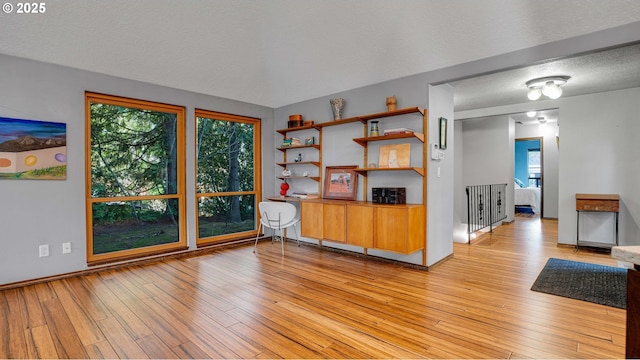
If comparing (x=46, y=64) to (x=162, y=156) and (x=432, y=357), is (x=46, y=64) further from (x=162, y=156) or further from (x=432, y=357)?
(x=432, y=357)

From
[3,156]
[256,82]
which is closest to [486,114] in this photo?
[256,82]

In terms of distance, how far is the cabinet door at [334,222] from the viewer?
4.23 meters

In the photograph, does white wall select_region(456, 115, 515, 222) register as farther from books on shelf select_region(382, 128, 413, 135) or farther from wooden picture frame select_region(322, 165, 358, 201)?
books on shelf select_region(382, 128, 413, 135)

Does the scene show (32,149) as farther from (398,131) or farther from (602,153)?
(602,153)

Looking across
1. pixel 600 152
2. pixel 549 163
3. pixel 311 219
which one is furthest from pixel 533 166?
pixel 311 219

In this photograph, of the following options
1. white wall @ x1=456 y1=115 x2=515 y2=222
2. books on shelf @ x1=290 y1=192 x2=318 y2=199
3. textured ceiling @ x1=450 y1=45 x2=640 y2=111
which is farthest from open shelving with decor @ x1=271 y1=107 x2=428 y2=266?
white wall @ x1=456 y1=115 x2=515 y2=222

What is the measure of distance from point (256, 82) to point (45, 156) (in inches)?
111

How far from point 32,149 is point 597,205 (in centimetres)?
725

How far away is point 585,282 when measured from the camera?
10.9 feet

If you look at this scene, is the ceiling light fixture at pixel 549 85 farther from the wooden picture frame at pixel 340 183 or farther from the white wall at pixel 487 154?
the white wall at pixel 487 154

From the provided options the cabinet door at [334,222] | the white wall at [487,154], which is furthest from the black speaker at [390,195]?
the white wall at [487,154]

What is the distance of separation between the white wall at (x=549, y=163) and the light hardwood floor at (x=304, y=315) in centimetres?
519

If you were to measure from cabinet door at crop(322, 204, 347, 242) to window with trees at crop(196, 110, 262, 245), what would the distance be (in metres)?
1.64

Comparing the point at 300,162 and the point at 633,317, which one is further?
the point at 300,162
